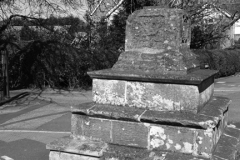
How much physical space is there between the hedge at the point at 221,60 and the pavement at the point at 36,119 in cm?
381

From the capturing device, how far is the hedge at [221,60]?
1700 cm

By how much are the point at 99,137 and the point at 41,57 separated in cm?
978

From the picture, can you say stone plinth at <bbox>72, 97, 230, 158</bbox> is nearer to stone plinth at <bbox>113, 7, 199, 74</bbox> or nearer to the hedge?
stone plinth at <bbox>113, 7, 199, 74</bbox>

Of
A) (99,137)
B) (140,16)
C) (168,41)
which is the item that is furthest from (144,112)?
(140,16)

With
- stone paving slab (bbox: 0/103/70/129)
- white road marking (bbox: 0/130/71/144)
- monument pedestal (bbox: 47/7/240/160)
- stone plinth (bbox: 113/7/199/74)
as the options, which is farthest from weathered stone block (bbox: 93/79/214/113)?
stone paving slab (bbox: 0/103/70/129)

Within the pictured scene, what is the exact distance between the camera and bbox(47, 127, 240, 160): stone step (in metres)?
3.23

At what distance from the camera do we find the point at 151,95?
349 centimetres

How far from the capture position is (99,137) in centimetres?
362

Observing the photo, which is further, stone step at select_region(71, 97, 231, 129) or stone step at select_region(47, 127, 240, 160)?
stone step at select_region(47, 127, 240, 160)

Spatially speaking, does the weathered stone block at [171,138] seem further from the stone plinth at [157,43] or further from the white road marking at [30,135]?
the white road marking at [30,135]

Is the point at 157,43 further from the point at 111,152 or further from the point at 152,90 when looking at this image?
the point at 111,152

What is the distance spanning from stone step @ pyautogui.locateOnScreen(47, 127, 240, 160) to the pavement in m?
1.28

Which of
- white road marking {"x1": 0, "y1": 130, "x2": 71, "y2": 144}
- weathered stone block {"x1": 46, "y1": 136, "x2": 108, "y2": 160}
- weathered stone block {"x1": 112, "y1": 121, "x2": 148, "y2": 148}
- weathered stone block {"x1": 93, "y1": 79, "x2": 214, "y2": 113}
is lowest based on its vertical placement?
white road marking {"x1": 0, "y1": 130, "x2": 71, "y2": 144}

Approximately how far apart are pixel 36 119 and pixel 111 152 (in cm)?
536
